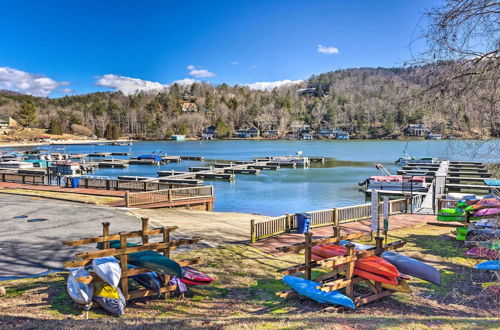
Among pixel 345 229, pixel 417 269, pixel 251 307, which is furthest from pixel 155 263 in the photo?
pixel 345 229

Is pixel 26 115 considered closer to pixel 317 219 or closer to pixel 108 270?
pixel 317 219

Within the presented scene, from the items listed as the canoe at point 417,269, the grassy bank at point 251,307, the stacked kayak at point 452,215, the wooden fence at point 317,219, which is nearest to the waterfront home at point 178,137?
the wooden fence at point 317,219

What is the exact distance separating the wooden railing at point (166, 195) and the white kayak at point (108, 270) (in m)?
12.5

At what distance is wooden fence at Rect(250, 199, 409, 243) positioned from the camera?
1300cm

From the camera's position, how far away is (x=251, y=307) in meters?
7.01

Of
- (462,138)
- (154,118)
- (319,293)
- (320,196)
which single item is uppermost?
(154,118)

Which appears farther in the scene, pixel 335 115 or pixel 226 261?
pixel 335 115

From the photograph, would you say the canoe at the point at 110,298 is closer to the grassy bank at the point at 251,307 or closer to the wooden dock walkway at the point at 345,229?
the grassy bank at the point at 251,307

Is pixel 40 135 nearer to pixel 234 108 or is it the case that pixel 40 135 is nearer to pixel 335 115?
pixel 234 108

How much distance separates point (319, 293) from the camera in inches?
273

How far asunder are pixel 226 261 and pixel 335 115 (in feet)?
533

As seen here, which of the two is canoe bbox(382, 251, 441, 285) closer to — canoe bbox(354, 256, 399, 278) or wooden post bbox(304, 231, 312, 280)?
canoe bbox(354, 256, 399, 278)

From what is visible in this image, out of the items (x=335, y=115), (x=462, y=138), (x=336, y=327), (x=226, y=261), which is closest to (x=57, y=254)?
(x=226, y=261)

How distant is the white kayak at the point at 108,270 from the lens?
6.57m
